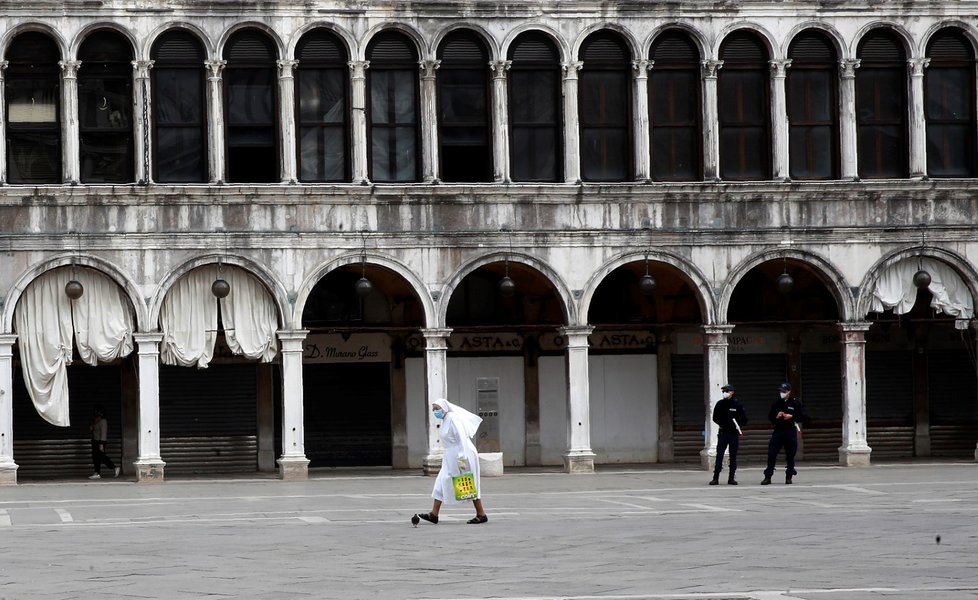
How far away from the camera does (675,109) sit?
3228cm

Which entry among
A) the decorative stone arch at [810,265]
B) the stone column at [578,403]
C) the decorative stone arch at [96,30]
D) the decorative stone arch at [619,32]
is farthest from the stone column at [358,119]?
the decorative stone arch at [810,265]

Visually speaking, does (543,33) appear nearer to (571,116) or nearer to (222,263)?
(571,116)

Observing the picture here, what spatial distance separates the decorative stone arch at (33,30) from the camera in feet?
98.6

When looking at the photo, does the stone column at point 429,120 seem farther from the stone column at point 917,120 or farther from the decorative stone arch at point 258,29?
the stone column at point 917,120

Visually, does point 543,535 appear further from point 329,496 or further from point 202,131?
point 202,131

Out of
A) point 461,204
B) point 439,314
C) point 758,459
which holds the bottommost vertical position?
point 758,459

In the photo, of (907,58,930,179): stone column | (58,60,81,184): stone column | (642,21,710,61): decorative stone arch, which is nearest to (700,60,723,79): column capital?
(642,21,710,61): decorative stone arch

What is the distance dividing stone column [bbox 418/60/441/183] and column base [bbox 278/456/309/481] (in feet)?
18.8

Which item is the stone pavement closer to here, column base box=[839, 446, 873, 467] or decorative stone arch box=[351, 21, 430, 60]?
column base box=[839, 446, 873, 467]

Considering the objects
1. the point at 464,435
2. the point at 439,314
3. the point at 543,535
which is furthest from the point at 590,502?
the point at 439,314

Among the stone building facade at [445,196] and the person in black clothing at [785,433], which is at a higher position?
the stone building facade at [445,196]

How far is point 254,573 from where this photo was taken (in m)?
14.7

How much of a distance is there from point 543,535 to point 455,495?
1.98 metres

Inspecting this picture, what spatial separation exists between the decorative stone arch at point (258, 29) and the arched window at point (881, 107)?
11199mm
